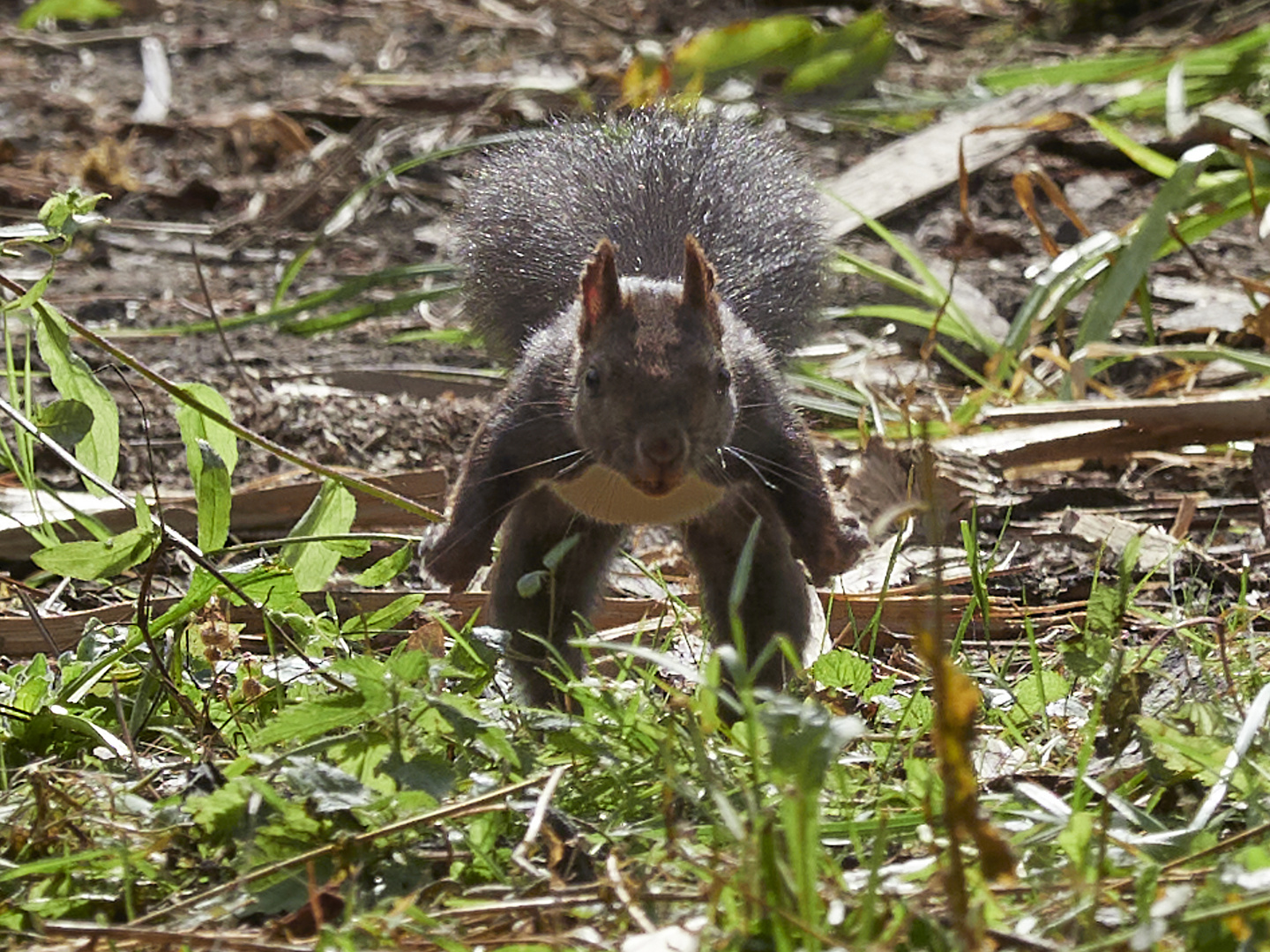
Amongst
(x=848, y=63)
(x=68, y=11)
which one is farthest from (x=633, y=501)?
(x=68, y=11)

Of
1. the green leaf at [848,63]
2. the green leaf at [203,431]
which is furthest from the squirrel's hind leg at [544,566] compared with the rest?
the green leaf at [848,63]

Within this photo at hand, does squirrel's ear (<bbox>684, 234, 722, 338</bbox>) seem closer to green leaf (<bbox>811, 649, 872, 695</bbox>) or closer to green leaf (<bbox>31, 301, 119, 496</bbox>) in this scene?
green leaf (<bbox>811, 649, 872, 695</bbox>)

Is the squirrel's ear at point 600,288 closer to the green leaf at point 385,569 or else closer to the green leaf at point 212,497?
the green leaf at point 385,569

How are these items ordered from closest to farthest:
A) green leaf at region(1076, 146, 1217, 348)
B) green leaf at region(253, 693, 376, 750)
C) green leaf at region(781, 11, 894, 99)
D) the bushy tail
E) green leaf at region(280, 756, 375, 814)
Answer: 1. green leaf at region(280, 756, 375, 814)
2. green leaf at region(253, 693, 376, 750)
3. the bushy tail
4. green leaf at region(1076, 146, 1217, 348)
5. green leaf at region(781, 11, 894, 99)

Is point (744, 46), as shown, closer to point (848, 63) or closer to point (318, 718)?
point (848, 63)

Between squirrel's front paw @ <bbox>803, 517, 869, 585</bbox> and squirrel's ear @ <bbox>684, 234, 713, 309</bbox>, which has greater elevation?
squirrel's ear @ <bbox>684, 234, 713, 309</bbox>

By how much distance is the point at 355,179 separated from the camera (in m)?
7.18

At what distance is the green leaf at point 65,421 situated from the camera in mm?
2750

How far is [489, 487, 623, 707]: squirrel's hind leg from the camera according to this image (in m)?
3.49

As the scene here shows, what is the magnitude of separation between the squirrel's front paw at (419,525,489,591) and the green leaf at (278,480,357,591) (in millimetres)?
271

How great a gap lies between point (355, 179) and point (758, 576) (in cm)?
418

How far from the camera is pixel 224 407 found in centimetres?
303

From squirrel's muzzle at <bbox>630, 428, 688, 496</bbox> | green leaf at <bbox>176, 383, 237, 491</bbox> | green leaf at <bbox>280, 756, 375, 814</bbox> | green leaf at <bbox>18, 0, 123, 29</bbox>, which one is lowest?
green leaf at <bbox>280, 756, 375, 814</bbox>

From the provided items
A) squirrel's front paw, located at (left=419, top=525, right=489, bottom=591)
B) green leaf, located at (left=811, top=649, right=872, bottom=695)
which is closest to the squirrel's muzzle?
green leaf, located at (left=811, top=649, right=872, bottom=695)
